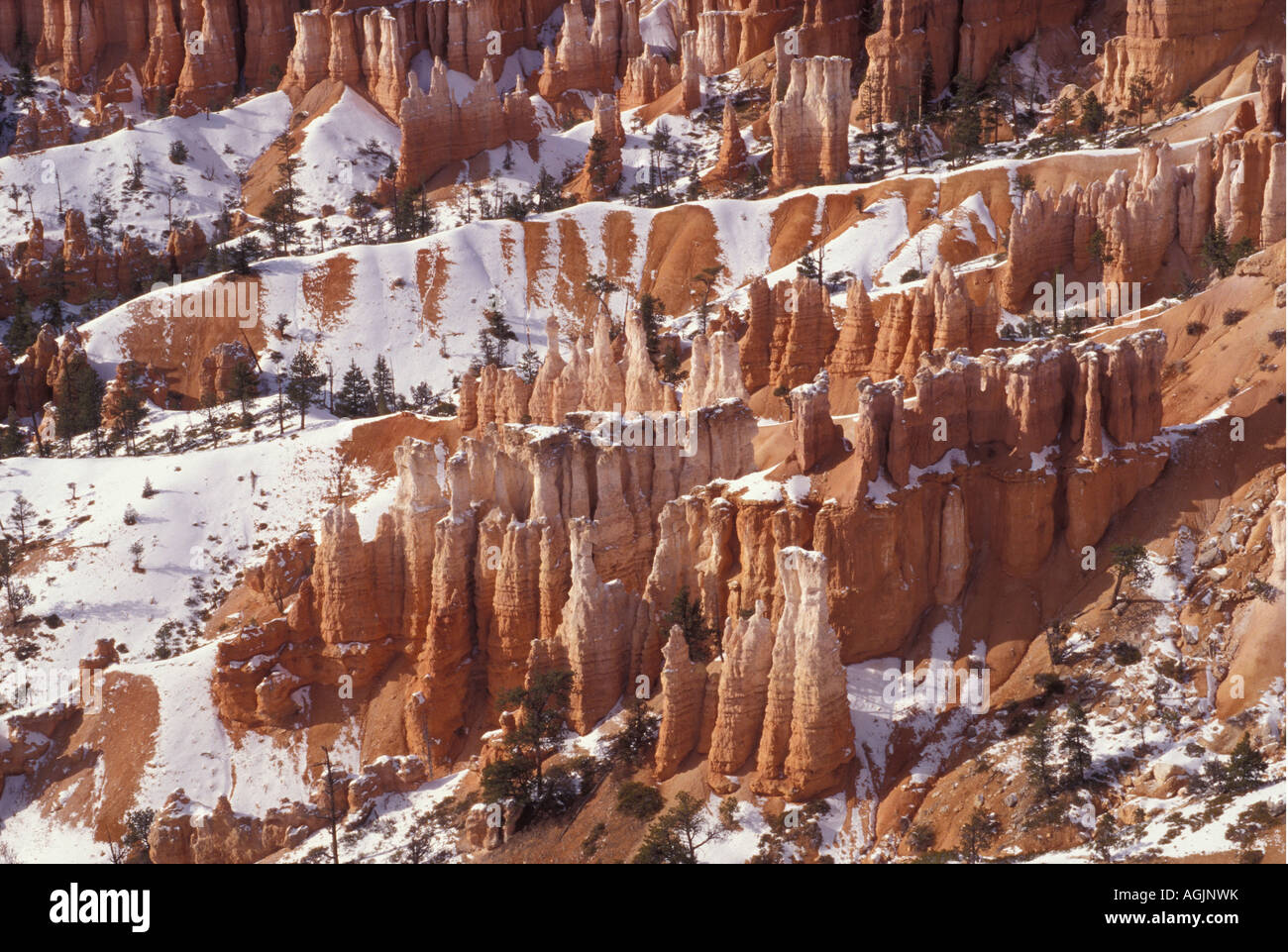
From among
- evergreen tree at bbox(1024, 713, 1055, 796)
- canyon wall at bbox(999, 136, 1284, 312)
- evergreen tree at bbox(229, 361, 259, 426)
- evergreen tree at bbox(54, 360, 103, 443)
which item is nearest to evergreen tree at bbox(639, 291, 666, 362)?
canyon wall at bbox(999, 136, 1284, 312)

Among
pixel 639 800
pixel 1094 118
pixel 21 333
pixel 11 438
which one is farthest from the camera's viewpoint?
pixel 21 333

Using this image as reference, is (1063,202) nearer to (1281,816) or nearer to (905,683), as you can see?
(905,683)

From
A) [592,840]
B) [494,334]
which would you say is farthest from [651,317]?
[592,840]

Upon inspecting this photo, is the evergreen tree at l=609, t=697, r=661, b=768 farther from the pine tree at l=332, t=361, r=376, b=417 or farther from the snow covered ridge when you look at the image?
the pine tree at l=332, t=361, r=376, b=417

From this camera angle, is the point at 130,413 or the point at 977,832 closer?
the point at 977,832

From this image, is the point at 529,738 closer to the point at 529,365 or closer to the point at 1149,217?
the point at 1149,217

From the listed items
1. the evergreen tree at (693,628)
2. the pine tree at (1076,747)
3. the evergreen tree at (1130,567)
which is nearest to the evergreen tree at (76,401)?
the evergreen tree at (693,628)
